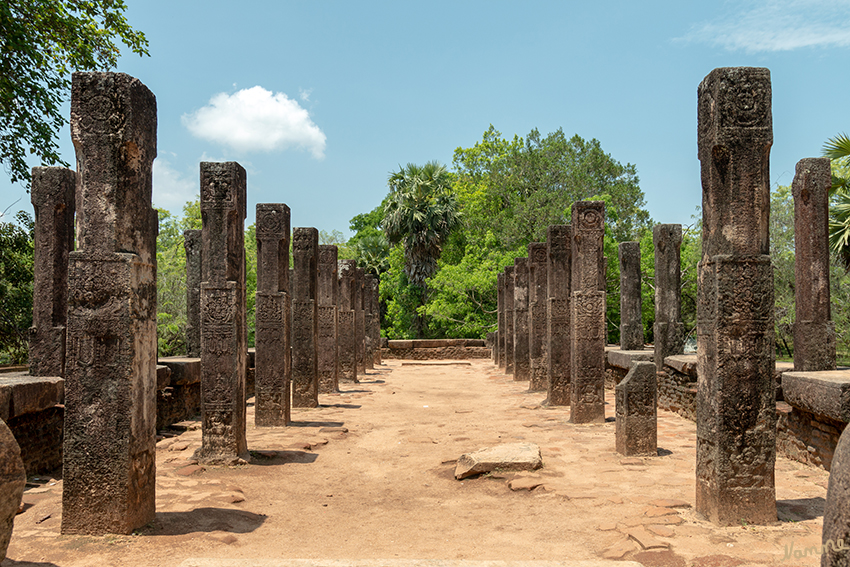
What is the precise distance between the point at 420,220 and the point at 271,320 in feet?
Answer: 76.8

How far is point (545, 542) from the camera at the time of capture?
A: 4914mm

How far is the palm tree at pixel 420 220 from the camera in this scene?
33.6 meters

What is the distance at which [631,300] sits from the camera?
53.0ft

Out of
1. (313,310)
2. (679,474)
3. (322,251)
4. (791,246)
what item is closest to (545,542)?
(679,474)

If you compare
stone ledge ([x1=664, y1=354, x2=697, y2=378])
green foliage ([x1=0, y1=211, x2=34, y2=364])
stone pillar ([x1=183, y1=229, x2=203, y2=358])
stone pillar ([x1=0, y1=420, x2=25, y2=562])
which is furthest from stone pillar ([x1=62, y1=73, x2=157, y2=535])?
green foliage ([x1=0, y1=211, x2=34, y2=364])

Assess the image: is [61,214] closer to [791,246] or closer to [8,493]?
[8,493]

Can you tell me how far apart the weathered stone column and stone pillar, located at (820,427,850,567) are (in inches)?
267

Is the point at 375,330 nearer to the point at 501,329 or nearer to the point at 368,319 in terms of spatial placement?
the point at 368,319

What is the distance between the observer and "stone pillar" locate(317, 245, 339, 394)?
16078 mm

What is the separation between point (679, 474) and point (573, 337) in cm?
400

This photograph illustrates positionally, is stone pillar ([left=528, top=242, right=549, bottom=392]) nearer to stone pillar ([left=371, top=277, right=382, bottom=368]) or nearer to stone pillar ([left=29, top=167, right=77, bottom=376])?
stone pillar ([left=29, top=167, right=77, bottom=376])

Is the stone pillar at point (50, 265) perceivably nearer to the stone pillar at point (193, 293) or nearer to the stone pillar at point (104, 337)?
the stone pillar at point (104, 337)

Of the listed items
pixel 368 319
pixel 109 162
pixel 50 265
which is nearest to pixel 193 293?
pixel 50 265

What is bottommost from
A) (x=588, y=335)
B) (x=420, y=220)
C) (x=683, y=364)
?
(x=683, y=364)
